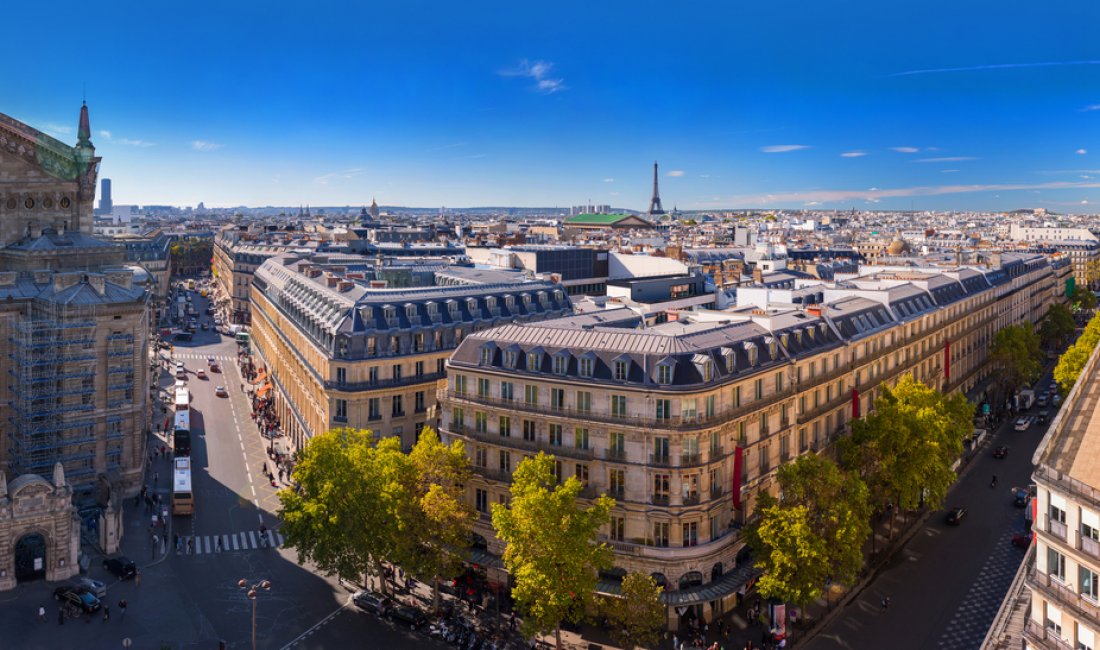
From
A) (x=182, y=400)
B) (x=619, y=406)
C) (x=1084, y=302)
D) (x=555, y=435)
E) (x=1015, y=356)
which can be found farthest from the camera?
(x=1084, y=302)

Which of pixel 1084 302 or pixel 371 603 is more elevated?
pixel 1084 302

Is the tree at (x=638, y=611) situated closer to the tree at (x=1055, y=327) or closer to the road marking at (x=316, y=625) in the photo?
the road marking at (x=316, y=625)

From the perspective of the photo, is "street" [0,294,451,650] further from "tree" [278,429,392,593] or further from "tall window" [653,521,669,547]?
"tall window" [653,521,669,547]

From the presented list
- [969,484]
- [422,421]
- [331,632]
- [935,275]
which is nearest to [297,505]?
[331,632]

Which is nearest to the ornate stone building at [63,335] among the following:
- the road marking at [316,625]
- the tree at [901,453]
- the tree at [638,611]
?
the road marking at [316,625]

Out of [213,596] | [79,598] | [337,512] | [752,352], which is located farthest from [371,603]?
[752,352]

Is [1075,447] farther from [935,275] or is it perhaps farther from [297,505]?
[935,275]

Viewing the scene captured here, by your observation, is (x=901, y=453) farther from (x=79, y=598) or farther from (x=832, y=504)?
(x=79, y=598)

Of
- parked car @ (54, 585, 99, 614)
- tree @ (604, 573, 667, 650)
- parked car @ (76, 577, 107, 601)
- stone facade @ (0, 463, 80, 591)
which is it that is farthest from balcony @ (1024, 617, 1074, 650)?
stone facade @ (0, 463, 80, 591)
